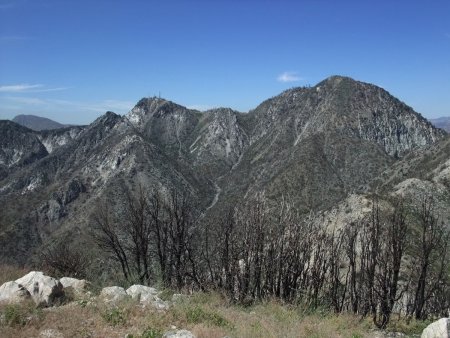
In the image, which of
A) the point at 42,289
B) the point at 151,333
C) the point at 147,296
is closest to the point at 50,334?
the point at 151,333

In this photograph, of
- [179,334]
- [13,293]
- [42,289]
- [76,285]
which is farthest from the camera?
[76,285]

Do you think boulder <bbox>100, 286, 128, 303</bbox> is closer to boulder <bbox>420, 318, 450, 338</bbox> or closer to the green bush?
the green bush

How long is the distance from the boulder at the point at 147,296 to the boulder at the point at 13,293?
9.83 feet

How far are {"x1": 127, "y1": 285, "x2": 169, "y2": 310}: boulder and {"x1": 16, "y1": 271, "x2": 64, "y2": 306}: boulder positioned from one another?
212 centimetres

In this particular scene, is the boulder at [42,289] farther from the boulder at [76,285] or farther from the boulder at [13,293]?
the boulder at [76,285]

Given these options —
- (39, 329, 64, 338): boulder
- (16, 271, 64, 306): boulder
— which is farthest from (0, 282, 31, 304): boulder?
(39, 329, 64, 338): boulder

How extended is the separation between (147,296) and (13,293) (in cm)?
372

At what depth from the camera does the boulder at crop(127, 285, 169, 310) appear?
12.5m

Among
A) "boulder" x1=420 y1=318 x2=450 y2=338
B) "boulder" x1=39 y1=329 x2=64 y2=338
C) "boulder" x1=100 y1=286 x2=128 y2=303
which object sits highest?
"boulder" x1=39 y1=329 x2=64 y2=338

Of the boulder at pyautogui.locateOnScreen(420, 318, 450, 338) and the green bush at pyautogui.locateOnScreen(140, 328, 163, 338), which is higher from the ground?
the green bush at pyautogui.locateOnScreen(140, 328, 163, 338)

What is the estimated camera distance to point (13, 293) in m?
12.2

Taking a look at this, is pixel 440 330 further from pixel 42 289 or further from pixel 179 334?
pixel 42 289

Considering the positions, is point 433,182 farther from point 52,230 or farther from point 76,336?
point 52,230

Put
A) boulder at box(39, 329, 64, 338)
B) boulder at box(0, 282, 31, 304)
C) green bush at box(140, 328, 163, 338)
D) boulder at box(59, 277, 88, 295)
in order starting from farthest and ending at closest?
boulder at box(59, 277, 88, 295)
boulder at box(0, 282, 31, 304)
boulder at box(39, 329, 64, 338)
green bush at box(140, 328, 163, 338)
